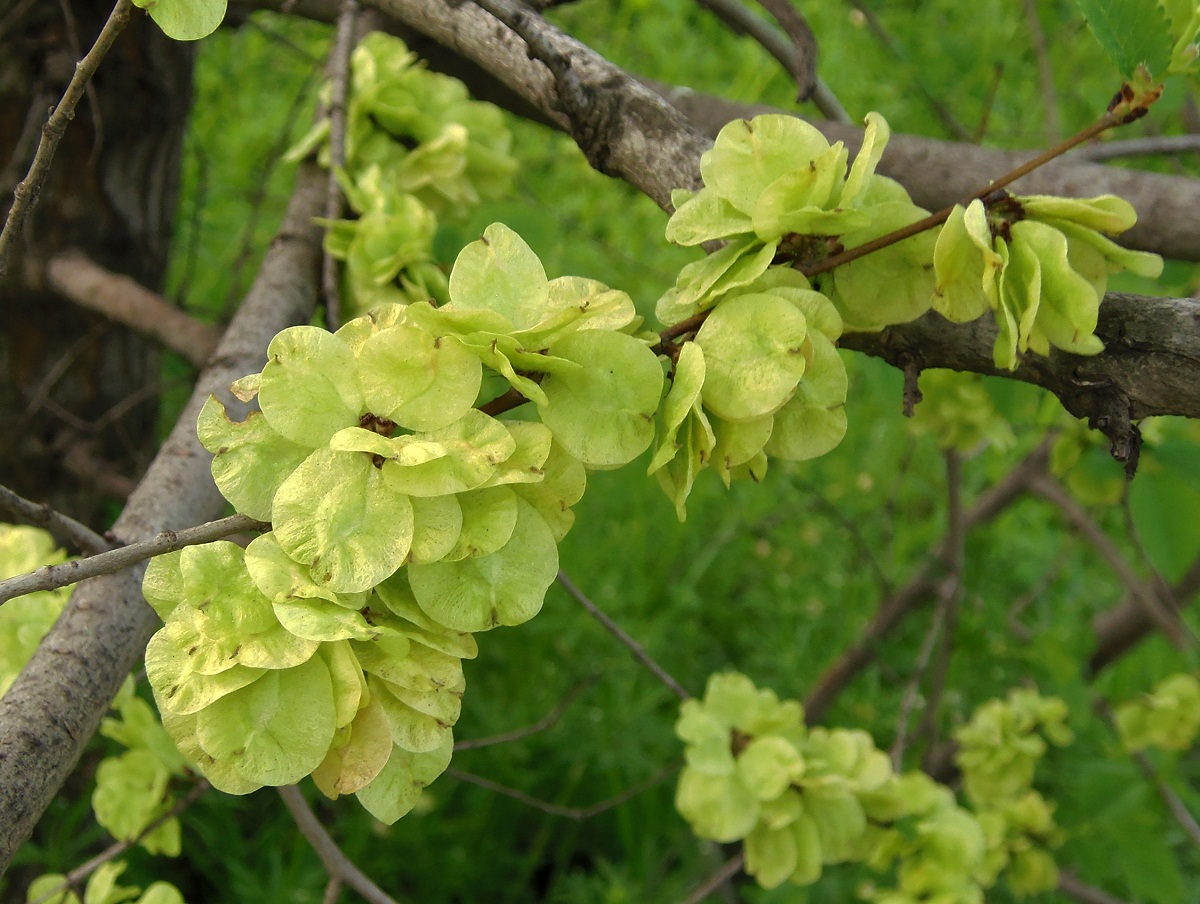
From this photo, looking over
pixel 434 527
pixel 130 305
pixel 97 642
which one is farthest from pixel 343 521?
pixel 130 305

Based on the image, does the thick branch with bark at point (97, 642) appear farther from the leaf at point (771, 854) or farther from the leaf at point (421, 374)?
the leaf at point (771, 854)

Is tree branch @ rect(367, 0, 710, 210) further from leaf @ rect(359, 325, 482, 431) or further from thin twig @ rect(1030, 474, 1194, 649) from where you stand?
thin twig @ rect(1030, 474, 1194, 649)

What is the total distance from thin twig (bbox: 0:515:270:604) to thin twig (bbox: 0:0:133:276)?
0.19 meters

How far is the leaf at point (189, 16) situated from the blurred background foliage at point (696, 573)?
561 millimetres

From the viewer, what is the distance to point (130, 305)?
4.03 feet

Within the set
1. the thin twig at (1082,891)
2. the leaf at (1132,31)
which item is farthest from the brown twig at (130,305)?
the thin twig at (1082,891)

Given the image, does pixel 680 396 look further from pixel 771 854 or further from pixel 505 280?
pixel 771 854

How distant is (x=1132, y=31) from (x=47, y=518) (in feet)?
2.36

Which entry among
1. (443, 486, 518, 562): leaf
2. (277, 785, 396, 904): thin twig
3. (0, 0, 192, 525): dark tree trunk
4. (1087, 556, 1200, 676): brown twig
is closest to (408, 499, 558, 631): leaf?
(443, 486, 518, 562): leaf

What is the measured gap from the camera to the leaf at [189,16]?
51 cm

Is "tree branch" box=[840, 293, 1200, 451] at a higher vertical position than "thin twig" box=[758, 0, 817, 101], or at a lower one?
lower

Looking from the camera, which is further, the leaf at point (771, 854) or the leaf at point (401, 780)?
the leaf at point (771, 854)

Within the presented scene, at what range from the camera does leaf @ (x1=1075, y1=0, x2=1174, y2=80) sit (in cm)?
56

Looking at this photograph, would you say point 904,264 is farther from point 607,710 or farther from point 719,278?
point 607,710
